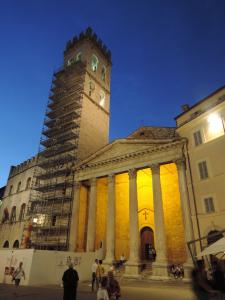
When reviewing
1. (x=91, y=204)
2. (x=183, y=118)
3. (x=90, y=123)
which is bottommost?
(x=91, y=204)

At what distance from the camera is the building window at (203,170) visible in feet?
56.0

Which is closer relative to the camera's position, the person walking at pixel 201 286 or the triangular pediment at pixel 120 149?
the person walking at pixel 201 286

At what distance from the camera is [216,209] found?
1566 cm

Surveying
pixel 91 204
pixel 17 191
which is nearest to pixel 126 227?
pixel 91 204

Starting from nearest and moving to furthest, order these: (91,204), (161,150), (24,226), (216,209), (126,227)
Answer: (216,209) → (161,150) → (91,204) → (126,227) → (24,226)

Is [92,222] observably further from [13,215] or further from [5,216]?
[5,216]

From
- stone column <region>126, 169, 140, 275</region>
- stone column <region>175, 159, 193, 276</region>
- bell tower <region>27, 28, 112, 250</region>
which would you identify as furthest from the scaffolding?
stone column <region>175, 159, 193, 276</region>

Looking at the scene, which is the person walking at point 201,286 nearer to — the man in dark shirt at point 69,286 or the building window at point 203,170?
the man in dark shirt at point 69,286

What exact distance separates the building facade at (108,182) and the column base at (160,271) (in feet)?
0.23

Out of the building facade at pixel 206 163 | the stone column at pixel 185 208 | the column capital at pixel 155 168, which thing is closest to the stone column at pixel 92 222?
the column capital at pixel 155 168

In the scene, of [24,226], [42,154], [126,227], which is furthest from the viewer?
[42,154]

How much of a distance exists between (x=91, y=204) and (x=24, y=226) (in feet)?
33.1

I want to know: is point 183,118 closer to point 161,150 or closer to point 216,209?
point 161,150

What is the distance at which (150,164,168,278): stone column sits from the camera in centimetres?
1591
